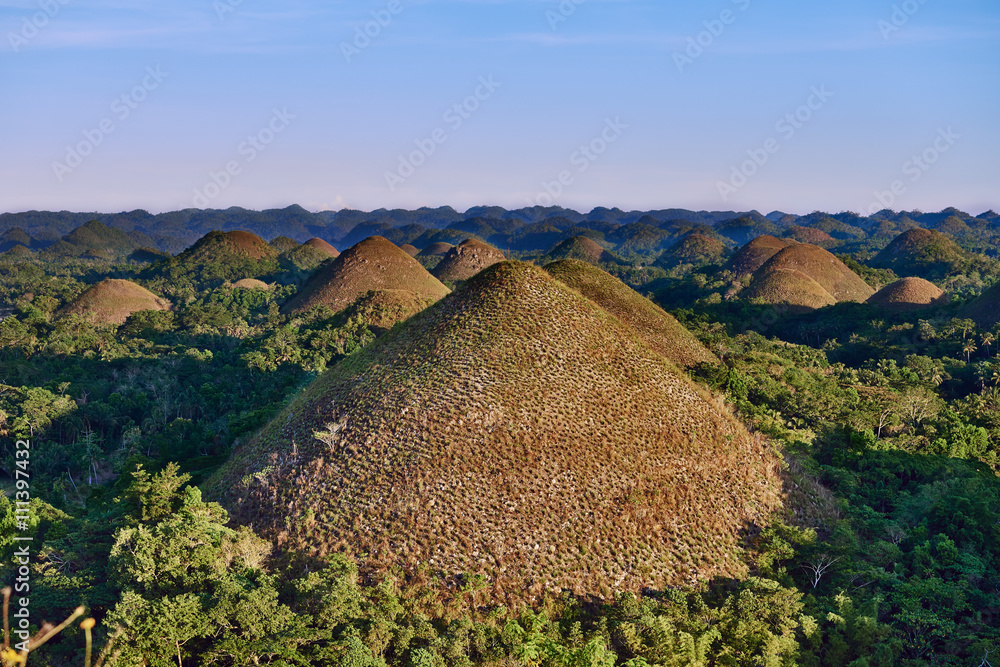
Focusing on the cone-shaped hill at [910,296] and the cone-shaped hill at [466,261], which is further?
the cone-shaped hill at [466,261]

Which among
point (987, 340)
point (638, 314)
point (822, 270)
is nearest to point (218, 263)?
point (638, 314)

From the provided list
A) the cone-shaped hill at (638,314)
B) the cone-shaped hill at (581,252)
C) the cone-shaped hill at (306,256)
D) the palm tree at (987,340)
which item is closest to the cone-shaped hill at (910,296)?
the palm tree at (987,340)

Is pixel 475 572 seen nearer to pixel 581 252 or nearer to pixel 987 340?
pixel 987 340

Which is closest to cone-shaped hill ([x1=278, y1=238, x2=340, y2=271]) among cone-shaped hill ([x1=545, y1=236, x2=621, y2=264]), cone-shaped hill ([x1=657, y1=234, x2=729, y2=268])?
cone-shaped hill ([x1=545, y1=236, x2=621, y2=264])

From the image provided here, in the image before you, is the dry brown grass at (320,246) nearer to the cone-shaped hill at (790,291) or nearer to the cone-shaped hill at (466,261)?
the cone-shaped hill at (466,261)

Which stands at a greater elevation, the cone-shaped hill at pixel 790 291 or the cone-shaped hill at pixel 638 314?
the cone-shaped hill at pixel 790 291
